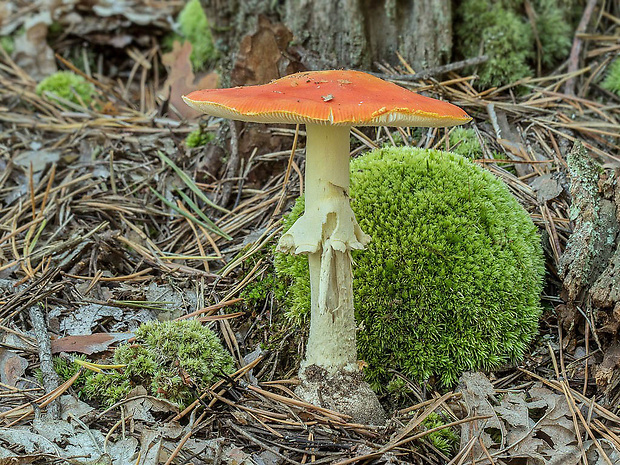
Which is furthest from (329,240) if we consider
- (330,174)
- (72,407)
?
(72,407)

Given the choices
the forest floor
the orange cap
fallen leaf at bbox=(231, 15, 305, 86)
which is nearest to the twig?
the forest floor

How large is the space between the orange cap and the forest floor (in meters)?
1.20

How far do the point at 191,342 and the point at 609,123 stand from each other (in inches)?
129

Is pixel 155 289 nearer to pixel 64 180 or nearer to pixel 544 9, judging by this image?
pixel 64 180

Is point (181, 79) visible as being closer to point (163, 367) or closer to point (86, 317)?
point (86, 317)

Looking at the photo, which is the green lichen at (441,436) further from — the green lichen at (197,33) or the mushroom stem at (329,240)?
the green lichen at (197,33)

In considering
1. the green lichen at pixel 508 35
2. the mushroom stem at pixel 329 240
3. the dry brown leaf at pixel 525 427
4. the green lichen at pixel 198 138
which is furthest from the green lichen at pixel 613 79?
the green lichen at pixel 198 138

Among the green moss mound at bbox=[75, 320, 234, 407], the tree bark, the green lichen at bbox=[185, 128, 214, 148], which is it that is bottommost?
the green moss mound at bbox=[75, 320, 234, 407]

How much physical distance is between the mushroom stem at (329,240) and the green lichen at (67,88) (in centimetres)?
368

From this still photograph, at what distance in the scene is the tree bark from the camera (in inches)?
165

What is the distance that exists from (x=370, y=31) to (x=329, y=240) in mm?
2435

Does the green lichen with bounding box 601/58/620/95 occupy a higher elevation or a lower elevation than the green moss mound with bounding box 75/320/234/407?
higher

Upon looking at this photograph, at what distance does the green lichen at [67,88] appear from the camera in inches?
213

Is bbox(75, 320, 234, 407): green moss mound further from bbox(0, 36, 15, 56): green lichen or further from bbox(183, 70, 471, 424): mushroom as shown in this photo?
bbox(0, 36, 15, 56): green lichen
